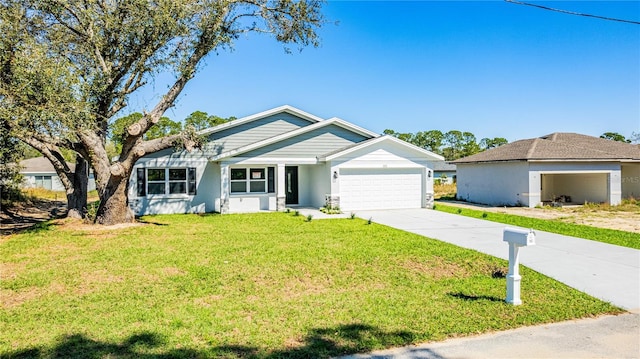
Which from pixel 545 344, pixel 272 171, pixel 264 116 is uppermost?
pixel 264 116

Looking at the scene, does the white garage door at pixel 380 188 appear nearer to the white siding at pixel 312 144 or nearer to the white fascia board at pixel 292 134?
the white siding at pixel 312 144

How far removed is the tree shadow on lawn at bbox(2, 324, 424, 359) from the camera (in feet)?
13.7

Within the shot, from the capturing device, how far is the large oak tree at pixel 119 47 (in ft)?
40.5

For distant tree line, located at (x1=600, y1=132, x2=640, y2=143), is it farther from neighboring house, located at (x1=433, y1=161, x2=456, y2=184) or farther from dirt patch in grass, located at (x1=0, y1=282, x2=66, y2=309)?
dirt patch in grass, located at (x1=0, y1=282, x2=66, y2=309)

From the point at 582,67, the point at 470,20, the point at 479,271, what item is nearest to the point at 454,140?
the point at 582,67

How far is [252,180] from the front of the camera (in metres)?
19.1

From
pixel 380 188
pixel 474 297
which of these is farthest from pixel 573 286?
pixel 380 188

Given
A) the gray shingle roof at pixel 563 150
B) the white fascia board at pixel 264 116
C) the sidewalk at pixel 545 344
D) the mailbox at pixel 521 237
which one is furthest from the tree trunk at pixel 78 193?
the gray shingle roof at pixel 563 150

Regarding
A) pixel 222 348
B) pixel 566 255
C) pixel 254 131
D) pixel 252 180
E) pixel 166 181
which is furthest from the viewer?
pixel 254 131

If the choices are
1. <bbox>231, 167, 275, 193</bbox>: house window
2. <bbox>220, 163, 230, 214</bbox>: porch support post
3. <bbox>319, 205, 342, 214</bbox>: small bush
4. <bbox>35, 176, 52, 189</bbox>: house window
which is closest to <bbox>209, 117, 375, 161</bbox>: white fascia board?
<bbox>220, 163, 230, 214</bbox>: porch support post

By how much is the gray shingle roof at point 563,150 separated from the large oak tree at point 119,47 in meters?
13.7

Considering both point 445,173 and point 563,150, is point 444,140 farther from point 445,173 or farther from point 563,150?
point 563,150

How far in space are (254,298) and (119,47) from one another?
36.8ft

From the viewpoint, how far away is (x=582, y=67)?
17016 mm
